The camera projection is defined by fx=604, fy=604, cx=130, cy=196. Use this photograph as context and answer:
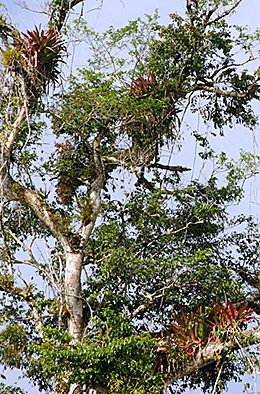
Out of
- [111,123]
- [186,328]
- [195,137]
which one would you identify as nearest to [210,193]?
[195,137]

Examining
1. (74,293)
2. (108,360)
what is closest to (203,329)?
(108,360)

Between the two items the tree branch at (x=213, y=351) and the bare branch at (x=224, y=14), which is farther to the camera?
the bare branch at (x=224, y=14)

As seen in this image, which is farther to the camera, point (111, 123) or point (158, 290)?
A: point (111, 123)

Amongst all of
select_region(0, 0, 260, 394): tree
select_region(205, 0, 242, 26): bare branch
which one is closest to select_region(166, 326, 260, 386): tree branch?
select_region(0, 0, 260, 394): tree

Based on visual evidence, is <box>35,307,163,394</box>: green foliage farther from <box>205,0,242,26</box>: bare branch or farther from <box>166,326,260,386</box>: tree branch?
<box>205,0,242,26</box>: bare branch

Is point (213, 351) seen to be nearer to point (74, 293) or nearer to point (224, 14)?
point (74, 293)

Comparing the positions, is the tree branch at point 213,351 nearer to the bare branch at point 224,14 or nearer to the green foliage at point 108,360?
the green foliage at point 108,360

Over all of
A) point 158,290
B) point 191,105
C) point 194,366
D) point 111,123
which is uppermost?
point 191,105

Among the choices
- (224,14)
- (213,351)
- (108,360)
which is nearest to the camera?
(108,360)

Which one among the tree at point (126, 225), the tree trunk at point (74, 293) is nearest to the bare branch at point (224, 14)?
the tree at point (126, 225)

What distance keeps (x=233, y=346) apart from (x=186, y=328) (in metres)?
0.64

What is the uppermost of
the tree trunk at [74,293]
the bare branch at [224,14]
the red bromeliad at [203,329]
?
the bare branch at [224,14]

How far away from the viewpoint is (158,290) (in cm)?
789

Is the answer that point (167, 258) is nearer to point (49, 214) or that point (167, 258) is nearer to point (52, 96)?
point (49, 214)
